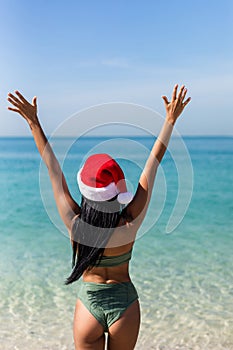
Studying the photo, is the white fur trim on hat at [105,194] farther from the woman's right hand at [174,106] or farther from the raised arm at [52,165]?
the woman's right hand at [174,106]

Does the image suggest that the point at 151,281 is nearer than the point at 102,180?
No

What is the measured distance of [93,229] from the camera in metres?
2.52

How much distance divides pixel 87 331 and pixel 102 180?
74cm

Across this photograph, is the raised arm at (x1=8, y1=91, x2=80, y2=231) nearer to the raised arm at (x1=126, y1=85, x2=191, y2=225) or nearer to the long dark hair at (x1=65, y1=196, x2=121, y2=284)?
the long dark hair at (x1=65, y1=196, x2=121, y2=284)

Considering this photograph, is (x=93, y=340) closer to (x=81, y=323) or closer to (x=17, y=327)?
(x=81, y=323)

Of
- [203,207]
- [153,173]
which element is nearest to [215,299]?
[153,173]

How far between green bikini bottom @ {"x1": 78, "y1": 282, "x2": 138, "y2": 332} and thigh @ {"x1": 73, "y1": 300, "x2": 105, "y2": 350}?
34 mm

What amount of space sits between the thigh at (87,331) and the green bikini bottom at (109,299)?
3 centimetres

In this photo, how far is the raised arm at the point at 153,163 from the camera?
256 cm

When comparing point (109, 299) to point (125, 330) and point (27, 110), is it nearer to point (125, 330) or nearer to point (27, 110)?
point (125, 330)

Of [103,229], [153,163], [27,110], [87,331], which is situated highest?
[27,110]

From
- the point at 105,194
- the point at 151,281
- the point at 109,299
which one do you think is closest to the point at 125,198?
the point at 105,194

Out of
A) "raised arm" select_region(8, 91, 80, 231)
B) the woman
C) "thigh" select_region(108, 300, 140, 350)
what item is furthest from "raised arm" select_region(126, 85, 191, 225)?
"thigh" select_region(108, 300, 140, 350)

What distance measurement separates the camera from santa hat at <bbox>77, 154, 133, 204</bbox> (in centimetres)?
249
